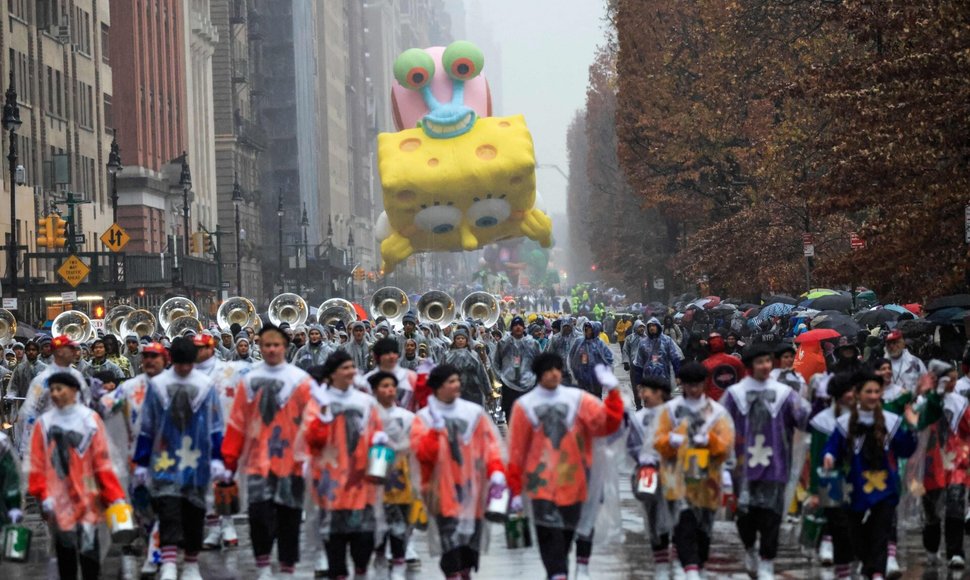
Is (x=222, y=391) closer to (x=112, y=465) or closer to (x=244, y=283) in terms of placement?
(x=112, y=465)

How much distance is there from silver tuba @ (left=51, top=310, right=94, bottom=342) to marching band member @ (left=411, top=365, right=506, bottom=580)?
2564cm

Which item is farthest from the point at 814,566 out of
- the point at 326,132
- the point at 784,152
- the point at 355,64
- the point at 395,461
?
the point at 355,64

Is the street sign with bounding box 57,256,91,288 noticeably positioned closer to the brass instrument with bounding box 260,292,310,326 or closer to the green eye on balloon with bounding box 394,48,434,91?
the brass instrument with bounding box 260,292,310,326

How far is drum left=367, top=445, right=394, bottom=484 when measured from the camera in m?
11.9

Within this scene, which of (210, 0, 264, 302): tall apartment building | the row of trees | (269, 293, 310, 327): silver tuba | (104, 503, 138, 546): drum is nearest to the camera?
(104, 503, 138, 546): drum

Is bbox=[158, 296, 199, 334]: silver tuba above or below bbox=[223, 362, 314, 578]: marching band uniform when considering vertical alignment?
above

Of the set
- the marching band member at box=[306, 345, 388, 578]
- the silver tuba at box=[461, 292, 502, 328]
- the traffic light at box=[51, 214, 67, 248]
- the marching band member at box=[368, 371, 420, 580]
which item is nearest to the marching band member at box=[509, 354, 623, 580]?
the marching band member at box=[368, 371, 420, 580]

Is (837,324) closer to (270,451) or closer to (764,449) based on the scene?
(764,449)

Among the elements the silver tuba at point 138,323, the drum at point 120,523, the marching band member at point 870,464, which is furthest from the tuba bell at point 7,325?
the marching band member at point 870,464

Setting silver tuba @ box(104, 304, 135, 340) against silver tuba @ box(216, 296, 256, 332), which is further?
silver tuba @ box(216, 296, 256, 332)

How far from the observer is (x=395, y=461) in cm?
1240

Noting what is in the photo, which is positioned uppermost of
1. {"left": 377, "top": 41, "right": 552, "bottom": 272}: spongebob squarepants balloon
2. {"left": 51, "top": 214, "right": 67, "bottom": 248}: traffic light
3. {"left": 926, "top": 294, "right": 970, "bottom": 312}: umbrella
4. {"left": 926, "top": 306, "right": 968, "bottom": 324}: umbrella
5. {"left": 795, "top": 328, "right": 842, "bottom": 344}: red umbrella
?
{"left": 377, "top": 41, "right": 552, "bottom": 272}: spongebob squarepants balloon

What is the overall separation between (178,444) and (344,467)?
5.34 feet

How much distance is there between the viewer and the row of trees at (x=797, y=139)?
2509 centimetres
